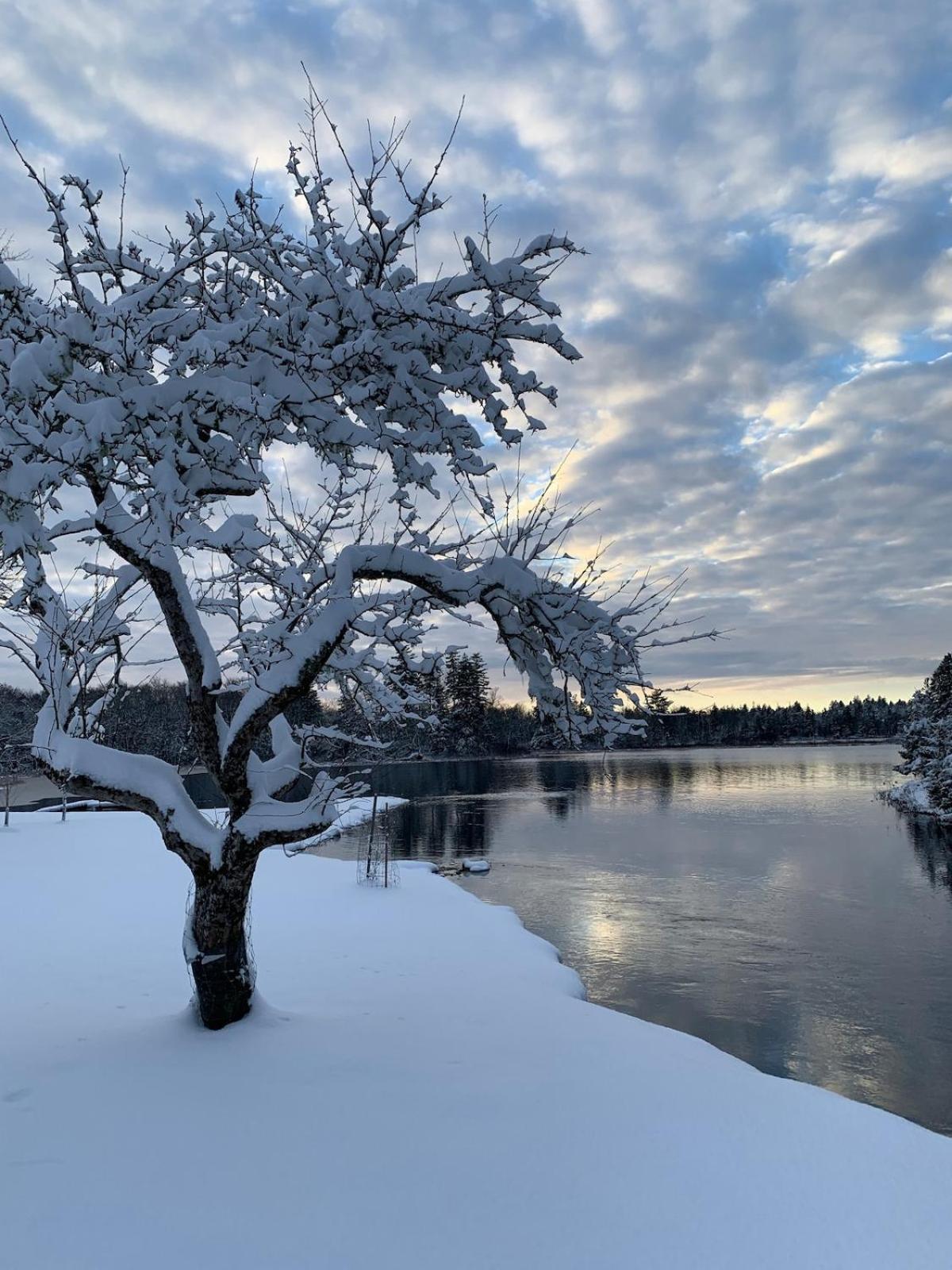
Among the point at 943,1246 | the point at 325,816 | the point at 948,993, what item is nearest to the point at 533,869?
the point at 948,993

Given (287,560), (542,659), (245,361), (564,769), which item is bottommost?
(564,769)

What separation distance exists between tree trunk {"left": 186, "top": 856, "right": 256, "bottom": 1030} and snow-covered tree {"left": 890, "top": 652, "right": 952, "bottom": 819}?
42.2m

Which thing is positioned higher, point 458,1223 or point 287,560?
point 287,560

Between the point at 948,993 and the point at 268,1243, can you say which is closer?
the point at 268,1243

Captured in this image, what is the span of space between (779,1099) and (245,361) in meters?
7.56

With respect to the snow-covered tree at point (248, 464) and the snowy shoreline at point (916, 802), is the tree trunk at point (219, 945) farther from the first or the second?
the snowy shoreline at point (916, 802)

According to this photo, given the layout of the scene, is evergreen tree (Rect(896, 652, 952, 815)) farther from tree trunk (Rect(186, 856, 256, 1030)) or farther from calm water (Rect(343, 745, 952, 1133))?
tree trunk (Rect(186, 856, 256, 1030))

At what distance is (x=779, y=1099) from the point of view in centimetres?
638

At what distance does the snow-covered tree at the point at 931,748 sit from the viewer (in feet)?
132

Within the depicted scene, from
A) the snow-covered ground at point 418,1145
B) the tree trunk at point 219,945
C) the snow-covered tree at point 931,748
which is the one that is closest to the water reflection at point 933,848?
the snow-covered tree at point 931,748

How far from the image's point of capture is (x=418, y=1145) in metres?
4.79

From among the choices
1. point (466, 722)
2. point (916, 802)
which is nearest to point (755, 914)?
point (916, 802)

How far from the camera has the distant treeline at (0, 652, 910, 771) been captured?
893cm

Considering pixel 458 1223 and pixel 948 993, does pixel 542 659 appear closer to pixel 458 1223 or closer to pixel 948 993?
pixel 458 1223
